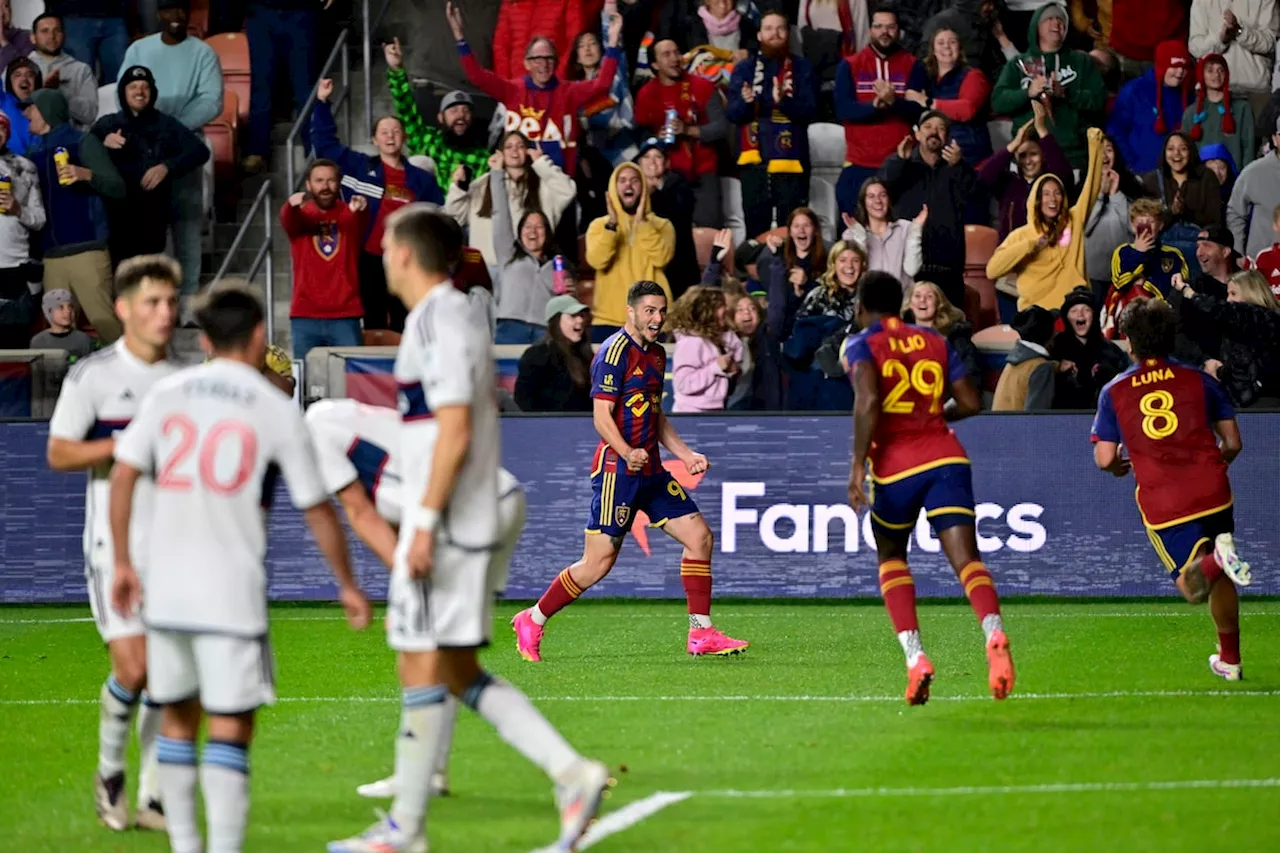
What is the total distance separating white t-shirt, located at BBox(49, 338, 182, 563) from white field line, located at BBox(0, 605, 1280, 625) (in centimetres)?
810

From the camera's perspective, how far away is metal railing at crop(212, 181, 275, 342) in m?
19.5

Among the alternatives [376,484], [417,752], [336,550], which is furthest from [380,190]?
[336,550]

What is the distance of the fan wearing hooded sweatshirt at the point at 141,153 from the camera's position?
1858 cm

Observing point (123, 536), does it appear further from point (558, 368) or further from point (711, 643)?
point (558, 368)

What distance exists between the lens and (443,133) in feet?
65.2

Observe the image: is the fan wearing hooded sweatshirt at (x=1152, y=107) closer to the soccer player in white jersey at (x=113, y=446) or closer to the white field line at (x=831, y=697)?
the white field line at (x=831, y=697)

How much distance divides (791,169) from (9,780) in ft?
39.0

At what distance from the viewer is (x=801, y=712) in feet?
32.2

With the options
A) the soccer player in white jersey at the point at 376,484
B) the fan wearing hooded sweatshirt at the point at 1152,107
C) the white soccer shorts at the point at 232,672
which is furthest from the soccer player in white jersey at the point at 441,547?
the fan wearing hooded sweatshirt at the point at 1152,107

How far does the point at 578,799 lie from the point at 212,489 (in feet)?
4.91

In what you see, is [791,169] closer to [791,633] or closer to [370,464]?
[791,633]

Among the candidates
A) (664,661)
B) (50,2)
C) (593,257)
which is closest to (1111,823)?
(664,661)

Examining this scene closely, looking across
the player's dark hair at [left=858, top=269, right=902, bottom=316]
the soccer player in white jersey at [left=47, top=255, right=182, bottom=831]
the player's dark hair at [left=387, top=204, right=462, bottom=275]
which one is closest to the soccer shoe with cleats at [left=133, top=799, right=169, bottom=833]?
the soccer player in white jersey at [left=47, top=255, right=182, bottom=831]

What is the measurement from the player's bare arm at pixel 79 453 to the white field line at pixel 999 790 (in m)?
2.54
